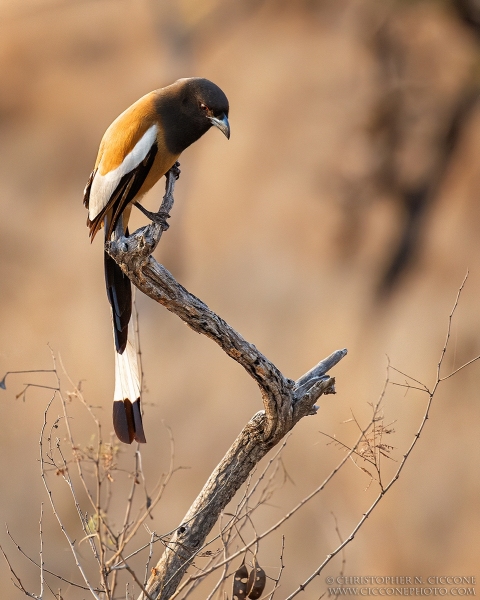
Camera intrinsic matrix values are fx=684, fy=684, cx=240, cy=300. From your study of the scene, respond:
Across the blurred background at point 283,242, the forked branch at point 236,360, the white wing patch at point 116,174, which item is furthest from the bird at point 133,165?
the blurred background at point 283,242

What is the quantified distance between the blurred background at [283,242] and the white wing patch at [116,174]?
215 cm

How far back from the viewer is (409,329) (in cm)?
395

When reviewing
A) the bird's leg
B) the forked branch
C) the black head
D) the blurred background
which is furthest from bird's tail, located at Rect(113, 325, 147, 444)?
the blurred background

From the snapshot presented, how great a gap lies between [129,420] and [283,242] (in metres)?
2.39

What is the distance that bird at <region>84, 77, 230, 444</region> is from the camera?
6.04ft

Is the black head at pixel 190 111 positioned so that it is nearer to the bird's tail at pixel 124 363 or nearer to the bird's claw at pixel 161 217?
the bird's claw at pixel 161 217

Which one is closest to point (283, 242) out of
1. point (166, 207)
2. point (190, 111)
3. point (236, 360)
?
point (190, 111)

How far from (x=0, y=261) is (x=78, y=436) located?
4.10 feet

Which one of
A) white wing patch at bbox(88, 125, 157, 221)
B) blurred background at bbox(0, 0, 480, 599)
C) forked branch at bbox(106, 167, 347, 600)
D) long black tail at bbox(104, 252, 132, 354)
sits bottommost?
forked branch at bbox(106, 167, 347, 600)

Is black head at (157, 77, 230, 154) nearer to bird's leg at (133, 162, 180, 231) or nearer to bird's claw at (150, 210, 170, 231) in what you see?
bird's leg at (133, 162, 180, 231)

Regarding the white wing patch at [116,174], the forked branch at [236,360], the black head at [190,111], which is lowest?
the forked branch at [236,360]

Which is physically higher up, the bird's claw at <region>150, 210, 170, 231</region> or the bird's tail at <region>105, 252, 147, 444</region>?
the bird's claw at <region>150, 210, 170, 231</region>

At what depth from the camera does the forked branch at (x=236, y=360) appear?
1.43 meters

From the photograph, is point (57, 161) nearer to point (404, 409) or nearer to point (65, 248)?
point (65, 248)
